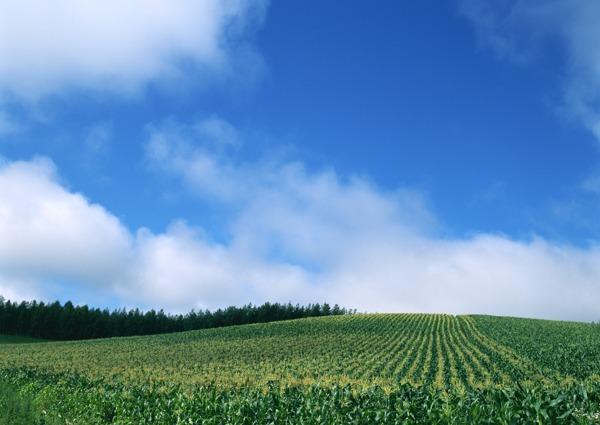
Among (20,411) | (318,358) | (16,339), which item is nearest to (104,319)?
(16,339)

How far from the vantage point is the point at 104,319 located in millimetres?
→ 107938

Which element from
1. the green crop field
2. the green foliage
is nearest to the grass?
the green crop field

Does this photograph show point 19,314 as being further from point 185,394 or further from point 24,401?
point 185,394

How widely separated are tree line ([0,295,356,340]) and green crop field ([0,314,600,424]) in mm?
48291

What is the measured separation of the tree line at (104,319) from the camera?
101m

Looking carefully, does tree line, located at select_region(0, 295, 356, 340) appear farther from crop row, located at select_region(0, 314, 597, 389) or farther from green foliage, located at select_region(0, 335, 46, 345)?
crop row, located at select_region(0, 314, 597, 389)

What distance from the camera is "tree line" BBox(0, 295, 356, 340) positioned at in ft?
331

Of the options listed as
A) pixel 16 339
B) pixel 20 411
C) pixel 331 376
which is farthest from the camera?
pixel 16 339

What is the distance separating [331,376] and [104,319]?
9926 centimetres

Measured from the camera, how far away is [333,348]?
155ft

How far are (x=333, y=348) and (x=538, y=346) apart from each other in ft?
76.5

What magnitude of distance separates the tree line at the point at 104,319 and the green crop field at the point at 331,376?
158ft

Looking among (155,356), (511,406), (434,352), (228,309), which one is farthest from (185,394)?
(228,309)

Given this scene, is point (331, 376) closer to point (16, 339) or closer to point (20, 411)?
point (20, 411)
